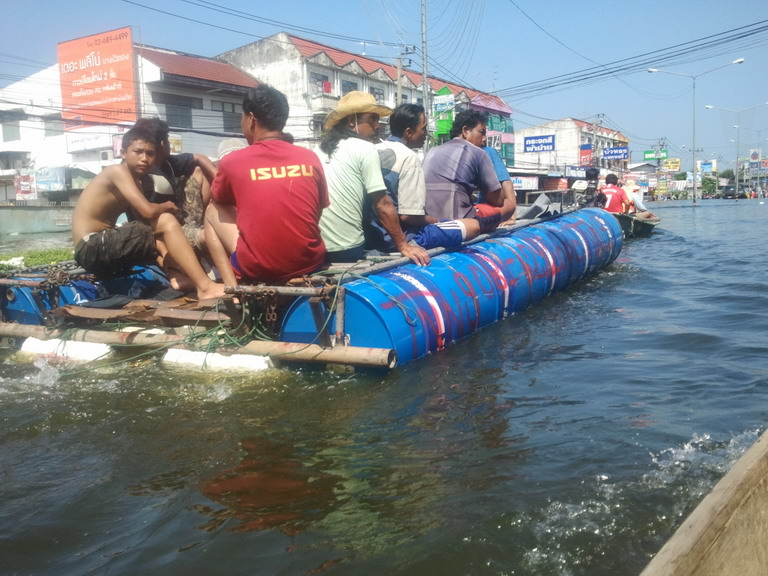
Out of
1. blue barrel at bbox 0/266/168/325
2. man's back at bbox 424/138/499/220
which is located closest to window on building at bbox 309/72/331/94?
man's back at bbox 424/138/499/220

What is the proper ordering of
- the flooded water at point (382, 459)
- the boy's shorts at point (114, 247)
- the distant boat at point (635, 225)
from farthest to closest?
the distant boat at point (635, 225)
the boy's shorts at point (114, 247)
the flooded water at point (382, 459)

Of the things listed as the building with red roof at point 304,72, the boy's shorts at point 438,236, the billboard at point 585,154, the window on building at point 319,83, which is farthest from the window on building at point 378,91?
the boy's shorts at point 438,236

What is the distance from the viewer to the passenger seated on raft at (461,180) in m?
6.22

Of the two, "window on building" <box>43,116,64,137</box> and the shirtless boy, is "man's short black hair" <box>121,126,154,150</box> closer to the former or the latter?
the shirtless boy

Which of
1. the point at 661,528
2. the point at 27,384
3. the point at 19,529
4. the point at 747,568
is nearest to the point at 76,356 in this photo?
the point at 27,384

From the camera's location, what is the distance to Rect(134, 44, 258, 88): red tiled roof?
31.4 metres

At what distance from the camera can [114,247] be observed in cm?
523

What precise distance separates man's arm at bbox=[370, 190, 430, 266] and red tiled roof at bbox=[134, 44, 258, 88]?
28.9 meters

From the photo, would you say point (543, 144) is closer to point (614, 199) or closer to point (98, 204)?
point (614, 199)

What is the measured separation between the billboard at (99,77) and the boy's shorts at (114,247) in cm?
2790

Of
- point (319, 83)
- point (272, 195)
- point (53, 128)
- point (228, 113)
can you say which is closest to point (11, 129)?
point (53, 128)

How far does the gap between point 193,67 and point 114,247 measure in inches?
1192

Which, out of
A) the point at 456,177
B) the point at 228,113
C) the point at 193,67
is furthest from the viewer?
the point at 228,113

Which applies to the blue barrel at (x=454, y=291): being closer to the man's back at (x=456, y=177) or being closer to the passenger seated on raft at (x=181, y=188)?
the man's back at (x=456, y=177)
